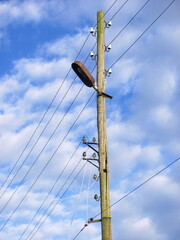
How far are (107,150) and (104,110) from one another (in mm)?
1110

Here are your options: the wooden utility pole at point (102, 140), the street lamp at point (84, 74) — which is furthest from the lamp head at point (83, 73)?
the wooden utility pole at point (102, 140)

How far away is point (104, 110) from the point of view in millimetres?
10297

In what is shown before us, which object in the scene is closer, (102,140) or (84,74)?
(102,140)

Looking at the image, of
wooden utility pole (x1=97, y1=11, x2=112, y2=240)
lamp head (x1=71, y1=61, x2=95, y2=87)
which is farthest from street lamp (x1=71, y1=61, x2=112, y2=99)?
wooden utility pole (x1=97, y1=11, x2=112, y2=240)

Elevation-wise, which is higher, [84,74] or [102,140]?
[84,74]

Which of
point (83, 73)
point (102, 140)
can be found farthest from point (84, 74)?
point (102, 140)

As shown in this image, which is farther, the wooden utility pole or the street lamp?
the street lamp

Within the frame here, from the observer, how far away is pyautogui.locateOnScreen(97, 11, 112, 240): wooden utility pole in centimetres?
917

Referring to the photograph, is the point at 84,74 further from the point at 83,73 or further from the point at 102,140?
the point at 102,140

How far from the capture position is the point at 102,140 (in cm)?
994

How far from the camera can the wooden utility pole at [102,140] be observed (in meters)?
9.17

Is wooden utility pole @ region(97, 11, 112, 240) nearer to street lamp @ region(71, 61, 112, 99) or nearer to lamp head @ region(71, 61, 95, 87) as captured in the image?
street lamp @ region(71, 61, 112, 99)

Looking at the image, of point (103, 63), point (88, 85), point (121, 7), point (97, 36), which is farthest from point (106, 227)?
point (121, 7)

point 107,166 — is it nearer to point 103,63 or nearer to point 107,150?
point 107,150
